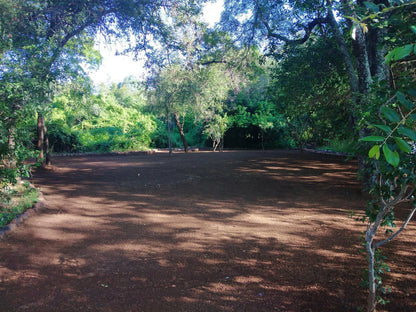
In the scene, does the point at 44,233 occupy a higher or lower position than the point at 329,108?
lower

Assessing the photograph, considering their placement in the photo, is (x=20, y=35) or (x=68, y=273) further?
(x=20, y=35)

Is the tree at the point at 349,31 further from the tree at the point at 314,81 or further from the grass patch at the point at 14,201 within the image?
the grass patch at the point at 14,201

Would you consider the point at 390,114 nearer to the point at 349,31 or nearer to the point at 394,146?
the point at 394,146

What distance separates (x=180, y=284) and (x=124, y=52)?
7.76 metres

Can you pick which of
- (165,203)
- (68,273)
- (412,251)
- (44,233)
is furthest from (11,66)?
(412,251)

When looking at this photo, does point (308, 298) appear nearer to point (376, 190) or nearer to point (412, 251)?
point (376, 190)

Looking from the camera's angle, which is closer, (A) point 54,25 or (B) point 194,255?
(B) point 194,255

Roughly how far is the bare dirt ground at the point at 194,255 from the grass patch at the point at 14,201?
29 centimetres

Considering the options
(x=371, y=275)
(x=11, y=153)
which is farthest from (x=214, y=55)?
(x=371, y=275)

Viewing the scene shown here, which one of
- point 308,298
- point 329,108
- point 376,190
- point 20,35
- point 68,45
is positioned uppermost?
point 68,45

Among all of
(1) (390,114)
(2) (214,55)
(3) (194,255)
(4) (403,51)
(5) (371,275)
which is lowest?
(3) (194,255)

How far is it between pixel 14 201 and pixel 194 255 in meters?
4.06

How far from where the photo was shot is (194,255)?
3766 mm

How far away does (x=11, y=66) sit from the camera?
574cm
